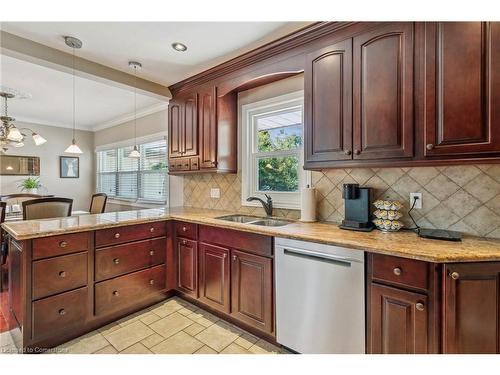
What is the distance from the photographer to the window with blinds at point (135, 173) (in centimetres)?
403

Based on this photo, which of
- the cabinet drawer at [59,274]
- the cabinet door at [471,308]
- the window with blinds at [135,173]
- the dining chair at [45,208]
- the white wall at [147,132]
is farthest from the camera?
the window with blinds at [135,173]

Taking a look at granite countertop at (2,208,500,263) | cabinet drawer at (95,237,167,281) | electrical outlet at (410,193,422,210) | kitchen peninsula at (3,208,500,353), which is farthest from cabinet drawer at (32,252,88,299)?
electrical outlet at (410,193,422,210)

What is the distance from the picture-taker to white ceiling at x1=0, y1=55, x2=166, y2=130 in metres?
2.92

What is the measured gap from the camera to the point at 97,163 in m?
5.72

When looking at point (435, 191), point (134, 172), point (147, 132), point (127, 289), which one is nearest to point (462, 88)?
point (435, 191)

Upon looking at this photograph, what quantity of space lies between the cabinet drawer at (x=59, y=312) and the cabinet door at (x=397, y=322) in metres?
2.14

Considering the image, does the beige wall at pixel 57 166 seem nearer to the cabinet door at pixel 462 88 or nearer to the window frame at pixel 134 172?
the window frame at pixel 134 172

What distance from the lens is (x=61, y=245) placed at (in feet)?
6.07

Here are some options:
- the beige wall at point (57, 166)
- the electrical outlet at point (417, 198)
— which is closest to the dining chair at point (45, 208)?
the beige wall at point (57, 166)

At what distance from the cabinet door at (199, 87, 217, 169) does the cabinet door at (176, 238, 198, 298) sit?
0.88 meters

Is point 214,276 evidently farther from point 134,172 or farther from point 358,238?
point 134,172
